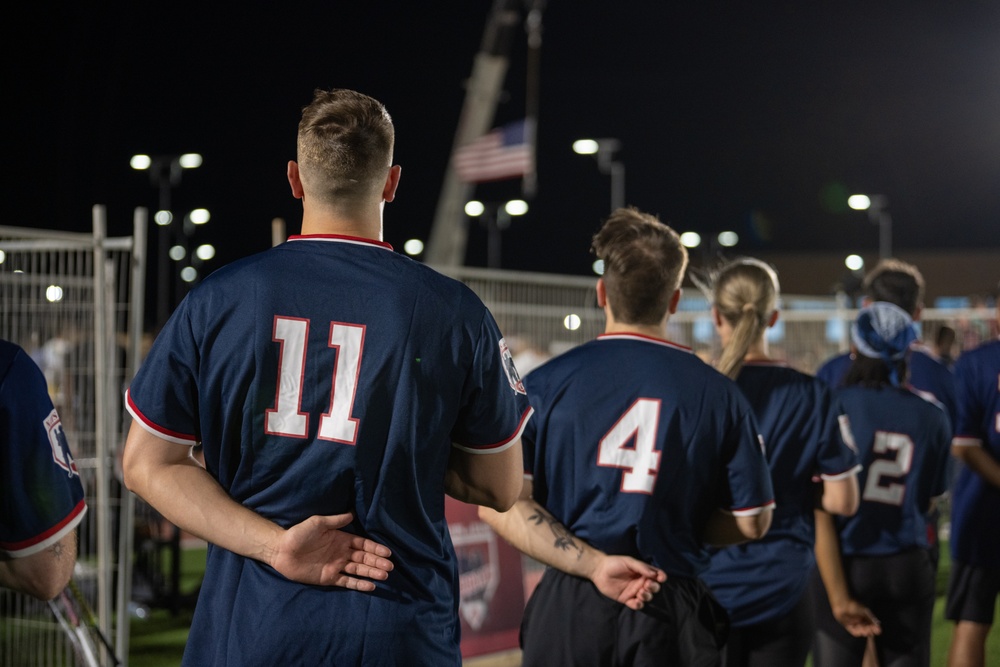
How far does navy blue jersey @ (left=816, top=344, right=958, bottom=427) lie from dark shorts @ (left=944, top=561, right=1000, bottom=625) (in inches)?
31.1

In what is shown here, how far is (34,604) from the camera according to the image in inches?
239

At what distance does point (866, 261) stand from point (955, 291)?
6648 millimetres

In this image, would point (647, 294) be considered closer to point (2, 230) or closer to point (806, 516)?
point (806, 516)

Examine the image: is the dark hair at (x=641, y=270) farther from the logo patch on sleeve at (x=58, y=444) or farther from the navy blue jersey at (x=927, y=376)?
the navy blue jersey at (x=927, y=376)

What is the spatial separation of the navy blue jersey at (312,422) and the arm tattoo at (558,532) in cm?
90

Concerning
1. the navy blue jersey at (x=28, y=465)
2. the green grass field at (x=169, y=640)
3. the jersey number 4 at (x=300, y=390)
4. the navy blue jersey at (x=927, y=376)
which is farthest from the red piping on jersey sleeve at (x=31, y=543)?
the green grass field at (x=169, y=640)

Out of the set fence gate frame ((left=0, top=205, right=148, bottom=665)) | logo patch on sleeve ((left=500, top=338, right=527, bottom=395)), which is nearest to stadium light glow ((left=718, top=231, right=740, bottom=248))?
fence gate frame ((left=0, top=205, right=148, bottom=665))

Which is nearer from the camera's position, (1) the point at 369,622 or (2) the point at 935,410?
(1) the point at 369,622

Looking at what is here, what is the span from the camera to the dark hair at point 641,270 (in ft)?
11.2

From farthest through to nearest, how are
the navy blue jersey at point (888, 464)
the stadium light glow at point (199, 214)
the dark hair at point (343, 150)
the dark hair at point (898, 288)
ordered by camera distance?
the stadium light glow at point (199, 214) → the dark hair at point (898, 288) → the navy blue jersey at point (888, 464) → the dark hair at point (343, 150)

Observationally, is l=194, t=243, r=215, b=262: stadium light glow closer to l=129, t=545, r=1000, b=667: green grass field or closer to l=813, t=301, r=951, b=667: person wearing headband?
l=129, t=545, r=1000, b=667: green grass field

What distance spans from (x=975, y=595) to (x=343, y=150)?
4.44 meters

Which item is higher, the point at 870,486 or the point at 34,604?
the point at 870,486

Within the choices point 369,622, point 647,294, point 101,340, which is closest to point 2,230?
point 101,340
